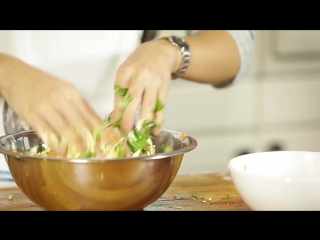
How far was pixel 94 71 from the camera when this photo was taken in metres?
1.41

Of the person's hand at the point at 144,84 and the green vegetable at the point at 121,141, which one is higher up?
the person's hand at the point at 144,84

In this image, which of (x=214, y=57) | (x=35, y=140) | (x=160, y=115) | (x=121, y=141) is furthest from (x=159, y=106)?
(x=214, y=57)

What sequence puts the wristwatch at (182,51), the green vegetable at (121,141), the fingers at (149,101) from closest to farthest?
1. the green vegetable at (121,141)
2. the fingers at (149,101)
3. the wristwatch at (182,51)

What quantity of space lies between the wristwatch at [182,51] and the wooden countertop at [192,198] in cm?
27

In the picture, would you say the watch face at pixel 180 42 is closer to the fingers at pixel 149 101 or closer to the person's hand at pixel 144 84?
the person's hand at pixel 144 84

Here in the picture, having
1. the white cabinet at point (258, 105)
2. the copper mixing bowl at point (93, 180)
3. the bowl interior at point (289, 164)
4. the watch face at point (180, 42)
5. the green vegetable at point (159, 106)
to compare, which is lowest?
the white cabinet at point (258, 105)

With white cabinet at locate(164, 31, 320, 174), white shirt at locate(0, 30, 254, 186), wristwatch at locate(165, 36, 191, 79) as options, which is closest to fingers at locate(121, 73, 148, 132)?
wristwatch at locate(165, 36, 191, 79)

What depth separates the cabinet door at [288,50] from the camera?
204cm

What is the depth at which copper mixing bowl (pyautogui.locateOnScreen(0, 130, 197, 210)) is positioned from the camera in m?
0.72

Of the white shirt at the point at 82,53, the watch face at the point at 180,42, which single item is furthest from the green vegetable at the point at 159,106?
the white shirt at the point at 82,53

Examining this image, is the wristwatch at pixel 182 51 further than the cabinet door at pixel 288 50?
No

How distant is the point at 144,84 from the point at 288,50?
123 cm

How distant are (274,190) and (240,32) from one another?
0.73 meters
